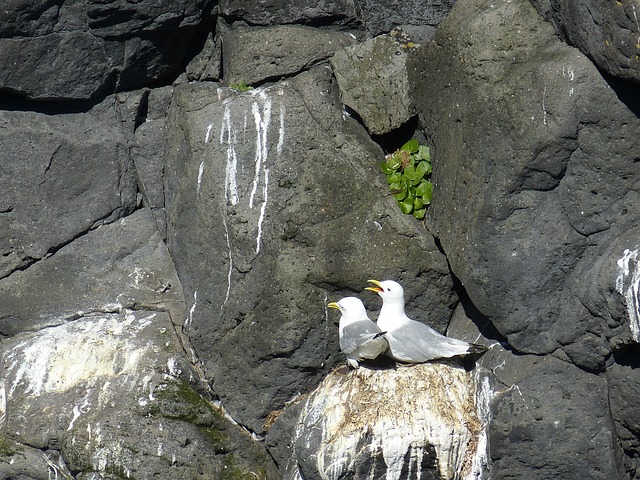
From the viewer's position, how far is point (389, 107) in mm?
7227

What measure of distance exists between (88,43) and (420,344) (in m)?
3.12

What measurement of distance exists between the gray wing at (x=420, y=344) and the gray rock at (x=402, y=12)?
2.24m

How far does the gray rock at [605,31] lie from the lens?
5.28 m

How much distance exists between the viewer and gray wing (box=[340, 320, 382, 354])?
6520 mm

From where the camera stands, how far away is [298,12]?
302 inches

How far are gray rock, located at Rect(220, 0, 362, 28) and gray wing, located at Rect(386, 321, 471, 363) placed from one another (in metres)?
2.36

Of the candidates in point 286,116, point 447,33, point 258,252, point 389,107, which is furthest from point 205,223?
point 447,33

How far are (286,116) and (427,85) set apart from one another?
955 millimetres

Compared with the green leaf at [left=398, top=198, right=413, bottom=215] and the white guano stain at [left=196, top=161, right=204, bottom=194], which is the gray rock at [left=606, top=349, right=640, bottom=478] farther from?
the white guano stain at [left=196, top=161, right=204, bottom=194]

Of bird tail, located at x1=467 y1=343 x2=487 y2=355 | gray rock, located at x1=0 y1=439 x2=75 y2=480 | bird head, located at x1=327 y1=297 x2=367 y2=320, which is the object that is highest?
bird head, located at x1=327 y1=297 x2=367 y2=320

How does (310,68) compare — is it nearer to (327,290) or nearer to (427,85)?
(427,85)

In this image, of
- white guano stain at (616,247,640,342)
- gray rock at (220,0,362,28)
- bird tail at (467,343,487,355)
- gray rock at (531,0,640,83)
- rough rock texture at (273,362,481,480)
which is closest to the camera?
gray rock at (531,0,640,83)

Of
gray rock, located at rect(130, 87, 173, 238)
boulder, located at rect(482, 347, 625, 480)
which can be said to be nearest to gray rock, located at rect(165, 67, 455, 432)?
gray rock, located at rect(130, 87, 173, 238)

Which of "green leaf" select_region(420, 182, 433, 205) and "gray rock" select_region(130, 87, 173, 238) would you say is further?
"gray rock" select_region(130, 87, 173, 238)
